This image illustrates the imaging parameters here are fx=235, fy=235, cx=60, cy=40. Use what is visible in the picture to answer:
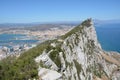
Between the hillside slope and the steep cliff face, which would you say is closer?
the hillside slope

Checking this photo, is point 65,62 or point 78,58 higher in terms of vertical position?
point 65,62

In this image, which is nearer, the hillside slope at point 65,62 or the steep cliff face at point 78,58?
the hillside slope at point 65,62

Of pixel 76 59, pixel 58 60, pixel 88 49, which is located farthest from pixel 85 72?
pixel 58 60

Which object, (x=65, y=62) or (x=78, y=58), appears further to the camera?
(x=78, y=58)

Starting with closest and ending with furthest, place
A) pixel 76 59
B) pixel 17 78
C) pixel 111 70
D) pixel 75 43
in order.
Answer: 1. pixel 17 78
2. pixel 76 59
3. pixel 75 43
4. pixel 111 70

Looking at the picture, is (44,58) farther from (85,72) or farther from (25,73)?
(85,72)

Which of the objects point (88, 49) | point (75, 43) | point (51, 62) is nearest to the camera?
point (51, 62)

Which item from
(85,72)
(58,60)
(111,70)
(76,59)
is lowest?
(111,70)

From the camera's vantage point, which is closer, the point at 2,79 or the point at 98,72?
the point at 2,79
